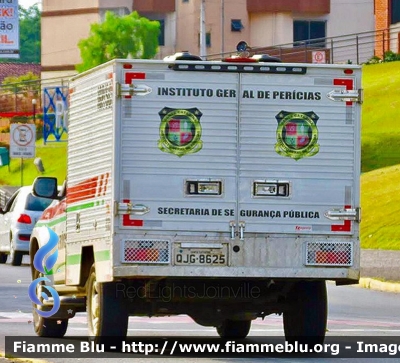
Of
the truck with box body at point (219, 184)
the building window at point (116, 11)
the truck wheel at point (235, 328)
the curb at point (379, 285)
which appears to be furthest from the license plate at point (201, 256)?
the building window at point (116, 11)

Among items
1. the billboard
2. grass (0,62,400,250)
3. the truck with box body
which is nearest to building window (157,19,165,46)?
grass (0,62,400,250)

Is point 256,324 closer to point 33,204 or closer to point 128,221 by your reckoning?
point 128,221

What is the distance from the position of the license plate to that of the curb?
13.3m

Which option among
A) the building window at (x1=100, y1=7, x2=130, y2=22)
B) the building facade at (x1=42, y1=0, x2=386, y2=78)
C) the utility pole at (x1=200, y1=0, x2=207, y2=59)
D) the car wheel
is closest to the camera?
the car wheel

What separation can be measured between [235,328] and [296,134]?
315 cm

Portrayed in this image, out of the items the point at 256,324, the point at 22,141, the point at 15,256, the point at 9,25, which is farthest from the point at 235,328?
the point at 9,25

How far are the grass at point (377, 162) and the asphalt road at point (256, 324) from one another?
9395 mm

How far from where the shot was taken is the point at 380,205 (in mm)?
38688

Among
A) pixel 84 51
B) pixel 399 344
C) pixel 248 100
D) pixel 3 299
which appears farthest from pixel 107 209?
pixel 84 51

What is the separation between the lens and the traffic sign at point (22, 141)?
54.1m

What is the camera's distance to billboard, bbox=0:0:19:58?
276 ft

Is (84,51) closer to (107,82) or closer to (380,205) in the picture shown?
(380,205)

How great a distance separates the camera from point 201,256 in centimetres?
1488

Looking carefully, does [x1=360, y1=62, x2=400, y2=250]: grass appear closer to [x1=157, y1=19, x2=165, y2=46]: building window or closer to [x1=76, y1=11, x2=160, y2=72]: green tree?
[x1=76, y1=11, x2=160, y2=72]: green tree
